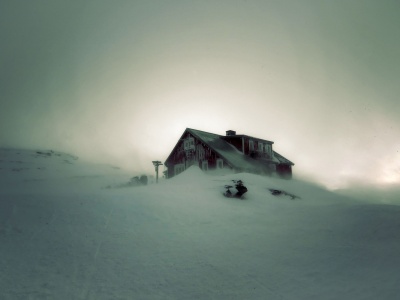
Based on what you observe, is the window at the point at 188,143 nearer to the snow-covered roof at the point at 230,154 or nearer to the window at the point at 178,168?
the snow-covered roof at the point at 230,154

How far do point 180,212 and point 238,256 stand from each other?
5814 millimetres

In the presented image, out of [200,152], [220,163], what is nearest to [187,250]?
[220,163]

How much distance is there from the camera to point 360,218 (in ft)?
48.7

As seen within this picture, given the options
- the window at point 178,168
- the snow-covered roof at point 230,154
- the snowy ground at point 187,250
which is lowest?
the snowy ground at point 187,250

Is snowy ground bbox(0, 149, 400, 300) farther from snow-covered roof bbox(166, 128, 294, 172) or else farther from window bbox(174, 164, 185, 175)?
window bbox(174, 164, 185, 175)

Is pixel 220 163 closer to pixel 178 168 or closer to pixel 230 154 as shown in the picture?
pixel 230 154

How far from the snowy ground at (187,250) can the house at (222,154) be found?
16.7 m

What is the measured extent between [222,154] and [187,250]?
23.8 metres

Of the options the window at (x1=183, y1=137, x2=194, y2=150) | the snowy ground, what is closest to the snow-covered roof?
the window at (x1=183, y1=137, x2=194, y2=150)

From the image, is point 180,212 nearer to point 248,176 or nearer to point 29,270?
point 29,270

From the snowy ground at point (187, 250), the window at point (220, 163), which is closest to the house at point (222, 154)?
the window at point (220, 163)

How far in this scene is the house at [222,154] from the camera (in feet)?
114

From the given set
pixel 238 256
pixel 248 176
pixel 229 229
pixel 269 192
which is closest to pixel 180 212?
pixel 229 229

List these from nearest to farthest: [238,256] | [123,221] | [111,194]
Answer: [238,256] → [123,221] → [111,194]
